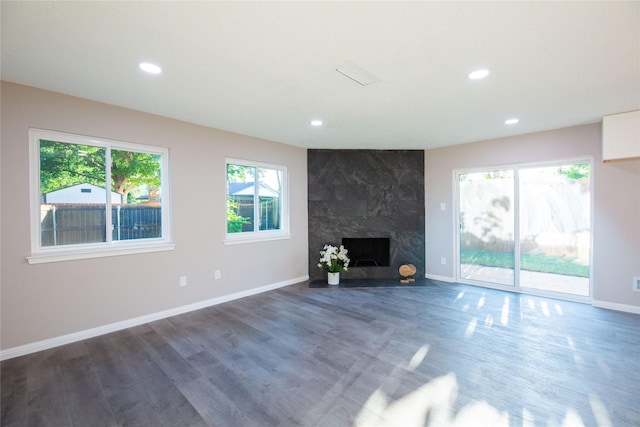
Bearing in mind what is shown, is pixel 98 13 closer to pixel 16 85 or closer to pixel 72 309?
pixel 16 85

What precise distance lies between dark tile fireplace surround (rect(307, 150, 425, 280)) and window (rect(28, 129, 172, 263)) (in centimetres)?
263

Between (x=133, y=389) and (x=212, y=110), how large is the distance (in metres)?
2.75

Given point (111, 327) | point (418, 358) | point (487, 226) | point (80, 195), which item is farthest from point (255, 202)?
point (487, 226)

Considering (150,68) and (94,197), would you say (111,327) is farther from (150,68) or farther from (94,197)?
(150,68)

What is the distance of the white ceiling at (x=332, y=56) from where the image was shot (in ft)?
5.24

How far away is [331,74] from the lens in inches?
91.4

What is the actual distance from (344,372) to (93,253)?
2789mm

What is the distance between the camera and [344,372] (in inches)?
86.8

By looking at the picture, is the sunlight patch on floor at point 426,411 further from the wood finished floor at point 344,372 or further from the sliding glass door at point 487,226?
the sliding glass door at point 487,226

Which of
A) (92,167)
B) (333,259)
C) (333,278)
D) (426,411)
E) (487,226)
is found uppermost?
(92,167)

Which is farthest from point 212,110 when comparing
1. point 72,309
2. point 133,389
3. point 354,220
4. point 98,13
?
point 354,220

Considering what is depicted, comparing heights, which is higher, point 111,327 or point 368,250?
point 368,250

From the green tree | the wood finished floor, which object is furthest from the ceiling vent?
the green tree

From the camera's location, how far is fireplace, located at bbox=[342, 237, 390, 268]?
5367 mm
